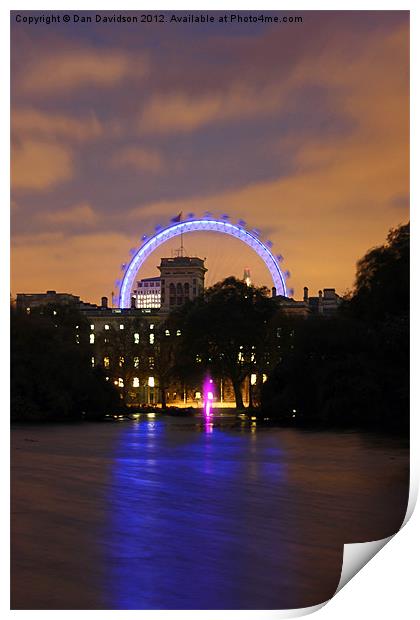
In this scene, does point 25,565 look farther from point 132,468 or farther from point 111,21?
point 132,468

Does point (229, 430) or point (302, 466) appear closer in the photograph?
point (302, 466)

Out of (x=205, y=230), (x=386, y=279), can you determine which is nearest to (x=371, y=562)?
(x=386, y=279)

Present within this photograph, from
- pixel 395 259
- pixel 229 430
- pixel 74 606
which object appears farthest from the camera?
pixel 229 430

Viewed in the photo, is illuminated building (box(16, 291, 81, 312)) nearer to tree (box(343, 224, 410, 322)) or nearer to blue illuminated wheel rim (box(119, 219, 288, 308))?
tree (box(343, 224, 410, 322))

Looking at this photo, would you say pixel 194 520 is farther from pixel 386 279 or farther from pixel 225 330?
pixel 225 330

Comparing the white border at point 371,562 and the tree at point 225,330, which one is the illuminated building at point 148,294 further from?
the white border at point 371,562

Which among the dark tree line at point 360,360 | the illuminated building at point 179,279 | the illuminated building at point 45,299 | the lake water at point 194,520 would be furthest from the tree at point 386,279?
the illuminated building at point 179,279
